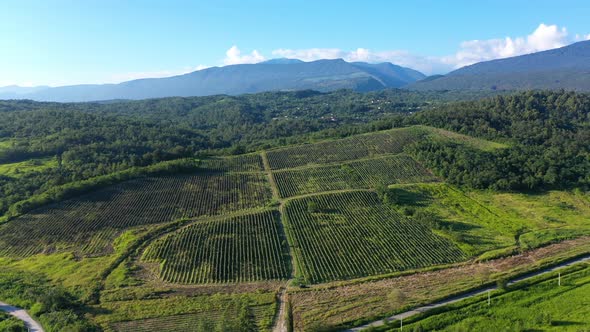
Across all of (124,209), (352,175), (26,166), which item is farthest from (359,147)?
(26,166)

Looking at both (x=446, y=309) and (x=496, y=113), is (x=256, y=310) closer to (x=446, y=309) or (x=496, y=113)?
(x=446, y=309)

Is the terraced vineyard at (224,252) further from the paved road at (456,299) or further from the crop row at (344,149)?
the crop row at (344,149)

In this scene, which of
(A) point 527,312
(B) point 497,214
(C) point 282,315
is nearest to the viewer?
(A) point 527,312

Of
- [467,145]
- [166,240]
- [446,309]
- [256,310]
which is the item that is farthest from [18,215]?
[467,145]

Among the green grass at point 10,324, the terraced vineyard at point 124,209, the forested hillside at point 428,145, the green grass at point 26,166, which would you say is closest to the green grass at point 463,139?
the forested hillside at point 428,145

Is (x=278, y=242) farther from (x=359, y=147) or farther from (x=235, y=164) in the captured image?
(x=359, y=147)

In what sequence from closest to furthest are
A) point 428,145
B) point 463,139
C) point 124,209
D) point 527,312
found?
point 527,312 < point 124,209 < point 428,145 < point 463,139

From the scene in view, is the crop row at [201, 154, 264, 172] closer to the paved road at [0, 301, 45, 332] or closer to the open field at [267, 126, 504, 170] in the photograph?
the open field at [267, 126, 504, 170]
